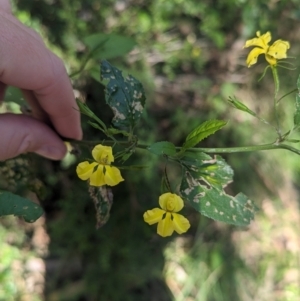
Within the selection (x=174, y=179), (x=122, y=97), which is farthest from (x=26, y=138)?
(x=174, y=179)

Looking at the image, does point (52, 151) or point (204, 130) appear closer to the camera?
point (204, 130)

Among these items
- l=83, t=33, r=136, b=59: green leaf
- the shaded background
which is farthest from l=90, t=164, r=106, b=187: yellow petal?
the shaded background

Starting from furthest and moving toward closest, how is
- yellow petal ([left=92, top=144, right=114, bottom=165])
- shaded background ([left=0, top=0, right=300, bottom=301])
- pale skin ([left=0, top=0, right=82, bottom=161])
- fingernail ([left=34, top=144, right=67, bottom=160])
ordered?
shaded background ([left=0, top=0, right=300, bottom=301]) → fingernail ([left=34, top=144, right=67, bottom=160]) → pale skin ([left=0, top=0, right=82, bottom=161]) → yellow petal ([left=92, top=144, right=114, bottom=165])

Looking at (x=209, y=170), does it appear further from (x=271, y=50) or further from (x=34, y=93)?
(x=34, y=93)

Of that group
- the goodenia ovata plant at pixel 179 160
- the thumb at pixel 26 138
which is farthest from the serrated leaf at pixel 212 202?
the thumb at pixel 26 138

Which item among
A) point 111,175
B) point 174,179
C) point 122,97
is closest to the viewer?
point 111,175

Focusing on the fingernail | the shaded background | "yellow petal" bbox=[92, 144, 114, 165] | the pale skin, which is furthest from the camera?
the shaded background

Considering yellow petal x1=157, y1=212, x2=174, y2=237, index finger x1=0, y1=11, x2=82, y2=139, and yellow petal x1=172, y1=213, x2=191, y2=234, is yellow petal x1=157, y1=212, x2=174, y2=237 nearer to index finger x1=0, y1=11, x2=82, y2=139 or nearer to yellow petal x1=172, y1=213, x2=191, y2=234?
yellow petal x1=172, y1=213, x2=191, y2=234
